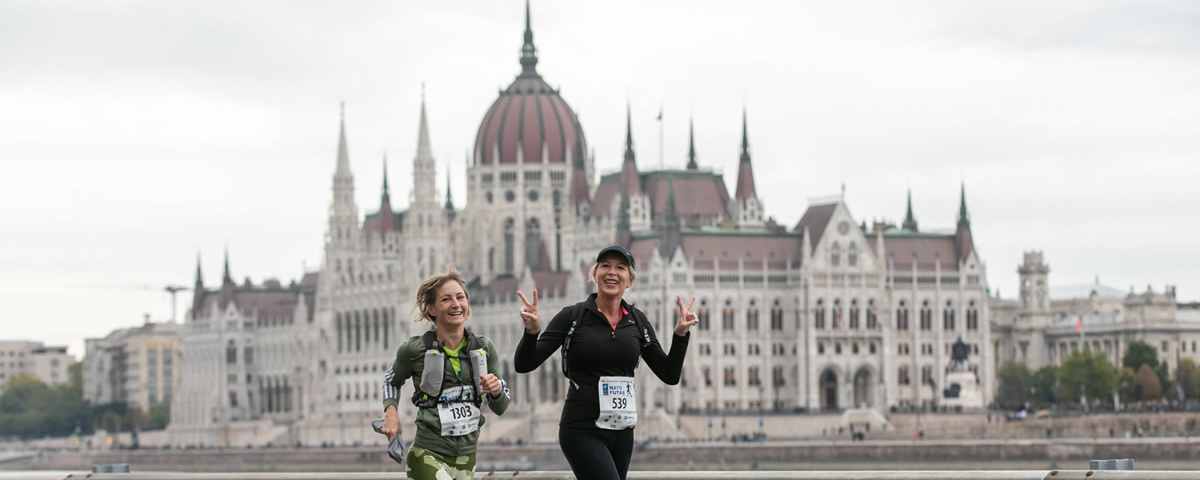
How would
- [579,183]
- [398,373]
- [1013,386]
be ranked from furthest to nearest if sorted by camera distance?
1. [579,183]
2. [1013,386]
3. [398,373]

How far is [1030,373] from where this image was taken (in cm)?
14425

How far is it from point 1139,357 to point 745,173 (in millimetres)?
23828

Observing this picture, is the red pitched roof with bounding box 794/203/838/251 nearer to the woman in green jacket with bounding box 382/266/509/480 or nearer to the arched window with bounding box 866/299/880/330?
the arched window with bounding box 866/299/880/330

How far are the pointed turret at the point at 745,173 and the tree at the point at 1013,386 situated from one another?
1701 centimetres

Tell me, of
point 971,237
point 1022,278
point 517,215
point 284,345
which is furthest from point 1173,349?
point 284,345

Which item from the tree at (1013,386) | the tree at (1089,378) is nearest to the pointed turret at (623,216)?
the tree at (1013,386)

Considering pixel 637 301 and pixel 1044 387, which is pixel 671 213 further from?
pixel 1044 387

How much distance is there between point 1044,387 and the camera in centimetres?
14025

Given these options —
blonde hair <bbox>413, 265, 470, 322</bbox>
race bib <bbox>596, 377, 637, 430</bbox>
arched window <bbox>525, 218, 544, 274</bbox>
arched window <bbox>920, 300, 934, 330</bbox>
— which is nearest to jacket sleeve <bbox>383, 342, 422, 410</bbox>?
blonde hair <bbox>413, 265, 470, 322</bbox>

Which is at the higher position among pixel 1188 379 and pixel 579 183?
pixel 579 183

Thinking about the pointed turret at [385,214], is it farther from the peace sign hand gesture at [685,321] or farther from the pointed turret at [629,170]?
the peace sign hand gesture at [685,321]

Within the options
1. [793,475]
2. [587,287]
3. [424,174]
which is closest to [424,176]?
[424,174]

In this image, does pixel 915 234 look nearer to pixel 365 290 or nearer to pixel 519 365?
pixel 365 290

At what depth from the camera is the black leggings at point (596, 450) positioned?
16641 mm
